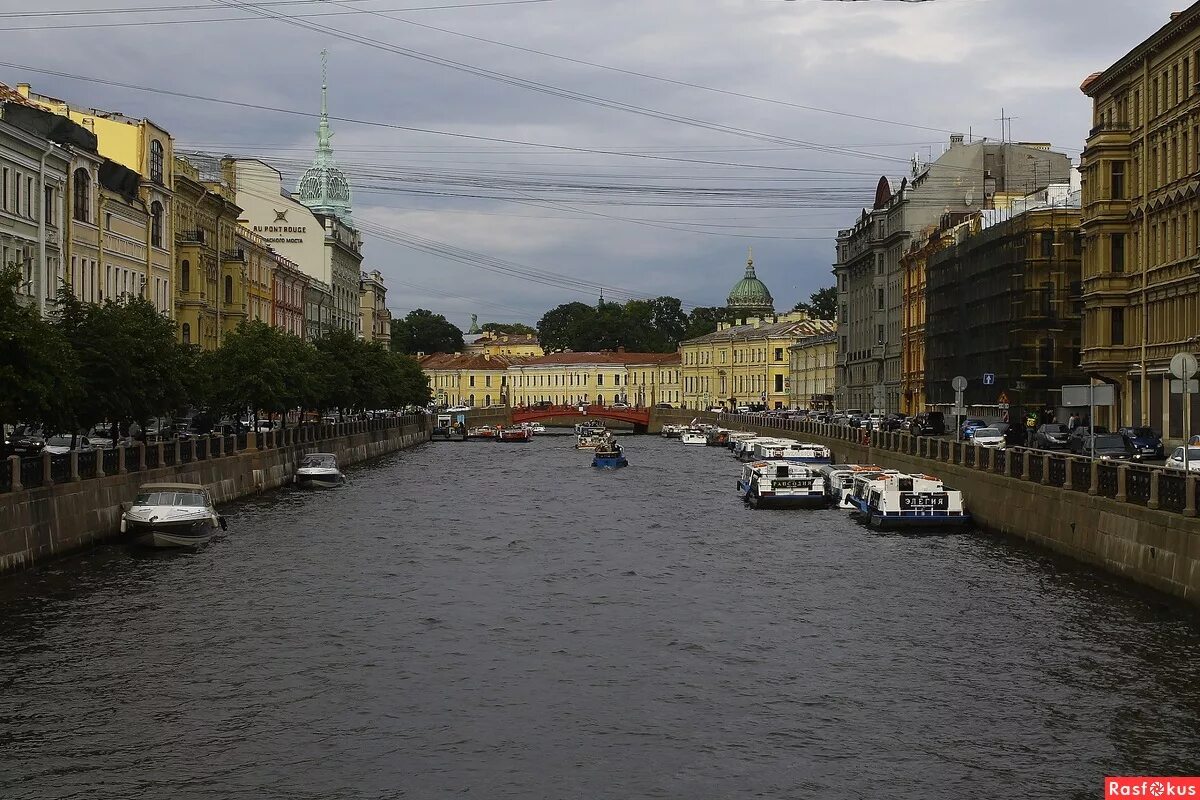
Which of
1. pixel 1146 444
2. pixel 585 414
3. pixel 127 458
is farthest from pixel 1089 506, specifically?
pixel 585 414

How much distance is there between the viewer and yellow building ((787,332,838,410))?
173 m

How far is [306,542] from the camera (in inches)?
1855

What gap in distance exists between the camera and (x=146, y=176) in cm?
7556

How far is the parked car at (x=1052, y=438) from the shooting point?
5653 centimetres

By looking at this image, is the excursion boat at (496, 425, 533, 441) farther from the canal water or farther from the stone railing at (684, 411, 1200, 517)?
the canal water

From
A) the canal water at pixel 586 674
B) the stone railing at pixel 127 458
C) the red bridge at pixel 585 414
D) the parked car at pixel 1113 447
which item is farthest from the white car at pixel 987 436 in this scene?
the red bridge at pixel 585 414

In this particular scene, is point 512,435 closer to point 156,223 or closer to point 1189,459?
point 156,223

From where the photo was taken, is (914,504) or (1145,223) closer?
(914,504)

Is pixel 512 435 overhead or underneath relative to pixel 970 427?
underneath

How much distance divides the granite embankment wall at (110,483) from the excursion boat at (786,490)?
21221 millimetres

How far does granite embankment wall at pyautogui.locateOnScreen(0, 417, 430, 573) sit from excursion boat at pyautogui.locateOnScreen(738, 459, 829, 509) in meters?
21.2

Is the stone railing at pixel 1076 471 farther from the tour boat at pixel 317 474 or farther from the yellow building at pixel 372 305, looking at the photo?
the yellow building at pixel 372 305

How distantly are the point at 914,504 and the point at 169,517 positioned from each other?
23807 millimetres

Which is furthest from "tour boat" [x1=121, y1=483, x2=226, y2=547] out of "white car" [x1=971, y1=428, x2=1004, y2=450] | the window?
the window
